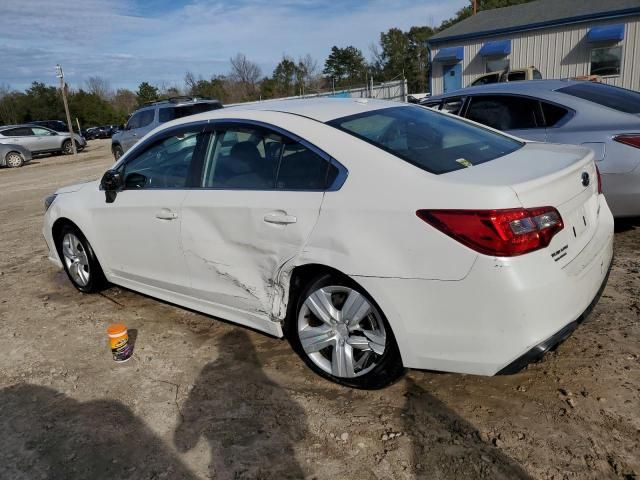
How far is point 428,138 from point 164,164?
1987mm

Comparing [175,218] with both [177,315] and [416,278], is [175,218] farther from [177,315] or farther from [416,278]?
[416,278]

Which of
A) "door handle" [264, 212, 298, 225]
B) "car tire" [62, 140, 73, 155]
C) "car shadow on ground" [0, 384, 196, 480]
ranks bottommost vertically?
"car tire" [62, 140, 73, 155]

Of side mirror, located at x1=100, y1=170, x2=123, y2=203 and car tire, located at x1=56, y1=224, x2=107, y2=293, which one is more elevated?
side mirror, located at x1=100, y1=170, x2=123, y2=203

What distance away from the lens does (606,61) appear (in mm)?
19781

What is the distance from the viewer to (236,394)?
125 inches

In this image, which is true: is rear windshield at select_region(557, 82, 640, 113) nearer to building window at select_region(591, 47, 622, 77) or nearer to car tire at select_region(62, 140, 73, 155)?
building window at select_region(591, 47, 622, 77)

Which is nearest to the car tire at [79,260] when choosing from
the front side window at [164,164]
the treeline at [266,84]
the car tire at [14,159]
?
the front side window at [164,164]

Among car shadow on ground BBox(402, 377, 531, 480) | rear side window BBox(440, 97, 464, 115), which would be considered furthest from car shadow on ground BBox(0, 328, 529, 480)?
rear side window BBox(440, 97, 464, 115)

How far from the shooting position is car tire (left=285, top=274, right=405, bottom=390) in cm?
284

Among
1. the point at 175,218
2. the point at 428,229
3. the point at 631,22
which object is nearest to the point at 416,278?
the point at 428,229

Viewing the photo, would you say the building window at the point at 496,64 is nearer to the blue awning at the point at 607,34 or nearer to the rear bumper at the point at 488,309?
the blue awning at the point at 607,34

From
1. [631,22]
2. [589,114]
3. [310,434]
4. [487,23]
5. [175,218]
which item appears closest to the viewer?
[310,434]

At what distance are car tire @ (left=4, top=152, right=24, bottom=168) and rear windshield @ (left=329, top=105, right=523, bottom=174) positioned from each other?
23175 mm

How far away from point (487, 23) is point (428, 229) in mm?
24533
